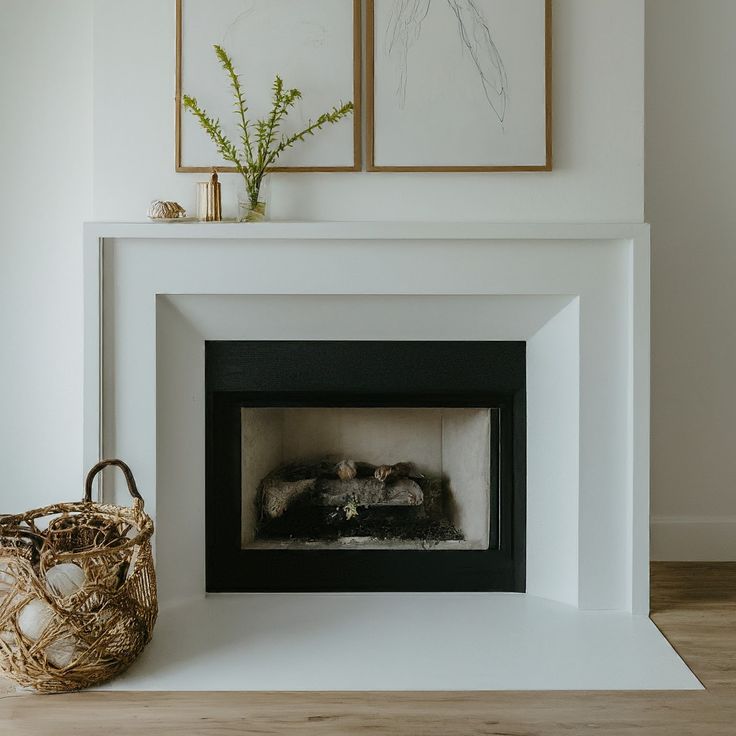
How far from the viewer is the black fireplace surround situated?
7.37ft

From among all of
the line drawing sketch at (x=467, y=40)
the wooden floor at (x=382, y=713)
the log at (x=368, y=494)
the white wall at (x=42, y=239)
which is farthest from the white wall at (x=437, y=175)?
the wooden floor at (x=382, y=713)

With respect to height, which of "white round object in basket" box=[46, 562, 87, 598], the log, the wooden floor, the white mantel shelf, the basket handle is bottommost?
the wooden floor

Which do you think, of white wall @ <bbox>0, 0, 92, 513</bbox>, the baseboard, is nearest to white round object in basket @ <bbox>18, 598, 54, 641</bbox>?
white wall @ <bbox>0, 0, 92, 513</bbox>

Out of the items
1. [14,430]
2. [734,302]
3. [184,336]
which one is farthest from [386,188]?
[14,430]

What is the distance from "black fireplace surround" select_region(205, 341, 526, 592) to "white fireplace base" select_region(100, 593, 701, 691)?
0.06 m

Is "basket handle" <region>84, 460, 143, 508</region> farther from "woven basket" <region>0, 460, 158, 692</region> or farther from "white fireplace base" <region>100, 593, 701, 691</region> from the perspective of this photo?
"white fireplace base" <region>100, 593, 701, 691</region>

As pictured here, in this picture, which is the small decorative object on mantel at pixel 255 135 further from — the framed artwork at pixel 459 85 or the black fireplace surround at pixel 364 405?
the black fireplace surround at pixel 364 405

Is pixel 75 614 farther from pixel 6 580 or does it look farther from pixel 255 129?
pixel 255 129

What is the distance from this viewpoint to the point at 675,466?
2.60 m

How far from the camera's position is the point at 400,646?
1922mm

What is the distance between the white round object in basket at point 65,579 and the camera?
5.58ft

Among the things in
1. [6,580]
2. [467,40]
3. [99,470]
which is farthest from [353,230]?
[6,580]

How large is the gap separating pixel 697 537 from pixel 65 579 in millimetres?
1998

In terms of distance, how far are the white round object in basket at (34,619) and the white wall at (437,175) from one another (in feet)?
3.44
